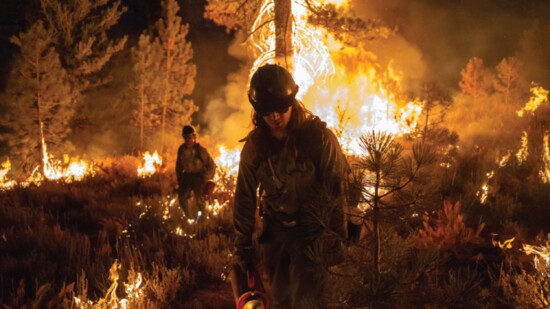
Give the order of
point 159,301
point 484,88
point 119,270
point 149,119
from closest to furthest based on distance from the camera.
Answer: point 159,301 < point 119,270 < point 149,119 < point 484,88

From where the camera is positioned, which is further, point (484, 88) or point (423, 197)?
point (484, 88)

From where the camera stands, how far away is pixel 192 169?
7.59 metres

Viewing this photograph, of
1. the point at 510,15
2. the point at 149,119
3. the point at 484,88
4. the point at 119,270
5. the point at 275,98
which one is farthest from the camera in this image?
the point at 510,15

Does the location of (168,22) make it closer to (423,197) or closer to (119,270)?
(119,270)

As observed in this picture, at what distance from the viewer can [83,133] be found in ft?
60.4

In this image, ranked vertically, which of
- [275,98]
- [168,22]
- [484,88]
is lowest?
[275,98]

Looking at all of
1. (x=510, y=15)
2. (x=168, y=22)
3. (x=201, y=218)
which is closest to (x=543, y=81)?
(x=510, y=15)

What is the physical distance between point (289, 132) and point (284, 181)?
0.30m

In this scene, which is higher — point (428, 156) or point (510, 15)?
point (510, 15)

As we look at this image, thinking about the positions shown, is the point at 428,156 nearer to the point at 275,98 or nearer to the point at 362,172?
the point at 362,172

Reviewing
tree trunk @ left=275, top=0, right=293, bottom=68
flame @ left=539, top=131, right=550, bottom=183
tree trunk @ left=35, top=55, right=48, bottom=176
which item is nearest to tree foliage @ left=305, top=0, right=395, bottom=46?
tree trunk @ left=275, top=0, right=293, bottom=68

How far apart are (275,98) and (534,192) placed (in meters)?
6.83

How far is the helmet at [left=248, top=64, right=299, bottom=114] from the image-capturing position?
2.49m

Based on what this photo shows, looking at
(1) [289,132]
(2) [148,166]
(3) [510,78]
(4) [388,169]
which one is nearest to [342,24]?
(1) [289,132]
